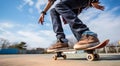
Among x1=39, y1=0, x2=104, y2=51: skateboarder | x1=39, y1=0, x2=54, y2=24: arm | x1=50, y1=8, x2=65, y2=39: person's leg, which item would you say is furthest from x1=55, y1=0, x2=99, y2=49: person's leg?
x1=39, y1=0, x2=54, y2=24: arm

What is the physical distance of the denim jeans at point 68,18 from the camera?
6.12 feet

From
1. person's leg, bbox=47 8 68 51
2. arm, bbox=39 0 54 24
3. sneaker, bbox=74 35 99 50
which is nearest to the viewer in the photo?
sneaker, bbox=74 35 99 50

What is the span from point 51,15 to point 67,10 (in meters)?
0.48

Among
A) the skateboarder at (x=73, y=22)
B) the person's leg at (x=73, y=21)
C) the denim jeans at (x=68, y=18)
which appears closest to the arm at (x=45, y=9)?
the skateboarder at (x=73, y=22)

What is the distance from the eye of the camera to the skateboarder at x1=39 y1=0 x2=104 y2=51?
1.75 m

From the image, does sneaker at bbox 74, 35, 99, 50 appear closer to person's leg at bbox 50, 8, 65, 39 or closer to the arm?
person's leg at bbox 50, 8, 65, 39

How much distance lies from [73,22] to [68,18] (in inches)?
4.6

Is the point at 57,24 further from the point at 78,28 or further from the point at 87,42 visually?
the point at 87,42

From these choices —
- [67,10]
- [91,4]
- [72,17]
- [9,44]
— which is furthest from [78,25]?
[9,44]

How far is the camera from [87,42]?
173 centimetres

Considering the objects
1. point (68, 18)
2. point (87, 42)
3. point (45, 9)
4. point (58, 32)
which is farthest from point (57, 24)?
point (87, 42)

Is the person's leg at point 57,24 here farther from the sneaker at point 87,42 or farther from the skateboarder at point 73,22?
the sneaker at point 87,42

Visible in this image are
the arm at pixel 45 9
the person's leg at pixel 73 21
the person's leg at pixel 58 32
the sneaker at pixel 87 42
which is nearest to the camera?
the sneaker at pixel 87 42

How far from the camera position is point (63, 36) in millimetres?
2328
